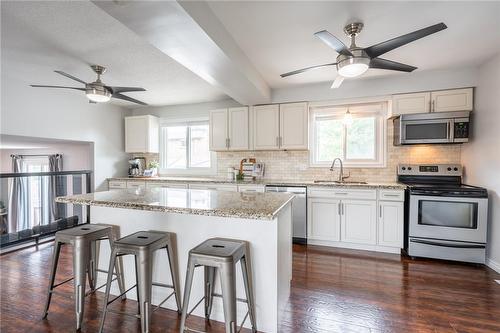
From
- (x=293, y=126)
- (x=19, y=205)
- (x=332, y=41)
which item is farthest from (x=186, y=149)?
(x=332, y=41)

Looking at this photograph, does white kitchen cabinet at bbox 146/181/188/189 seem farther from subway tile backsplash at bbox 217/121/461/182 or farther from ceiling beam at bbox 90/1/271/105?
ceiling beam at bbox 90/1/271/105

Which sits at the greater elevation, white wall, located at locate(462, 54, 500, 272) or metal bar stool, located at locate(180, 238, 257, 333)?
white wall, located at locate(462, 54, 500, 272)

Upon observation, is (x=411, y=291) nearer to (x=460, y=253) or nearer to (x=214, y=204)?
(x=460, y=253)

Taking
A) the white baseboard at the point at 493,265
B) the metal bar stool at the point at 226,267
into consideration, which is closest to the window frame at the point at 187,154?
the metal bar stool at the point at 226,267

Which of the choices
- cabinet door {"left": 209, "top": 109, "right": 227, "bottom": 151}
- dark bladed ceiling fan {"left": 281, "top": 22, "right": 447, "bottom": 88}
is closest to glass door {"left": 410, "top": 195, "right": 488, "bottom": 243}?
dark bladed ceiling fan {"left": 281, "top": 22, "right": 447, "bottom": 88}

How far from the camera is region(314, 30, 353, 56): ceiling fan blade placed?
1657 millimetres

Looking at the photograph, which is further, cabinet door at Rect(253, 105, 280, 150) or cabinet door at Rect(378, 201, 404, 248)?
cabinet door at Rect(253, 105, 280, 150)

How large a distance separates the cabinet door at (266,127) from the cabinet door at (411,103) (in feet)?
5.53

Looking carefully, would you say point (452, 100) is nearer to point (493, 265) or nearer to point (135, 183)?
point (493, 265)

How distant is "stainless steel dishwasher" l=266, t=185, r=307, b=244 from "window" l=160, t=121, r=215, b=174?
1787 millimetres

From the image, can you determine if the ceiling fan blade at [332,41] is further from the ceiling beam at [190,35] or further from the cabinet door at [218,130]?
the cabinet door at [218,130]

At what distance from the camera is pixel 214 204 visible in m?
1.71

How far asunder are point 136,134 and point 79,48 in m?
2.50

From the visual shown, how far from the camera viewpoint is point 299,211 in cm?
341
